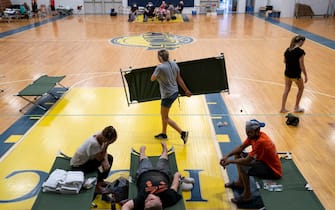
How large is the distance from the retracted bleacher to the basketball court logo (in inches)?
277

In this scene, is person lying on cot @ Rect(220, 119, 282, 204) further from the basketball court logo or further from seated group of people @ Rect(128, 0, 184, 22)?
seated group of people @ Rect(128, 0, 184, 22)

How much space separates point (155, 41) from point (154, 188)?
37.6 feet

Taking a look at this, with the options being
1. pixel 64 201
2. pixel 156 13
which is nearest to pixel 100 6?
pixel 156 13

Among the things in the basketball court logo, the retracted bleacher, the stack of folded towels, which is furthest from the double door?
the stack of folded towels

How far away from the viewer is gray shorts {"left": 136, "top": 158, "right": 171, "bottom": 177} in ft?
13.6

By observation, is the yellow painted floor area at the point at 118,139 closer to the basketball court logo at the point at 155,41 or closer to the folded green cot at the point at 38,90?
the folded green cot at the point at 38,90

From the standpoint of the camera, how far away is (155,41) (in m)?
14.5

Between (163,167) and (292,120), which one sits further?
(292,120)

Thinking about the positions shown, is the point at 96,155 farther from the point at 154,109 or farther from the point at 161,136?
the point at 154,109

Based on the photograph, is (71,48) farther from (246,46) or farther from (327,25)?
(327,25)

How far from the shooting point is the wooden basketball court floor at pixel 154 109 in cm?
482

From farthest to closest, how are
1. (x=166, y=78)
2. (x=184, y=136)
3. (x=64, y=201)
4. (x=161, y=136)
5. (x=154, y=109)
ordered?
(x=154, y=109) → (x=161, y=136) → (x=184, y=136) → (x=166, y=78) → (x=64, y=201)

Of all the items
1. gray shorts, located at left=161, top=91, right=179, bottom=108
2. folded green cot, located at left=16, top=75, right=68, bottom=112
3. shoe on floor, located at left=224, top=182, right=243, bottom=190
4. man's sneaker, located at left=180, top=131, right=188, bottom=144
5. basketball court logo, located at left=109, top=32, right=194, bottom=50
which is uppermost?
gray shorts, located at left=161, top=91, right=179, bottom=108

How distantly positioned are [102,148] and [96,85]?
15.9ft
